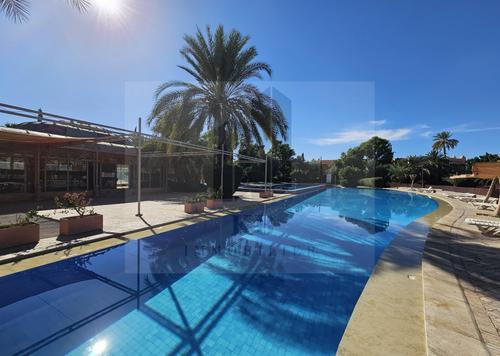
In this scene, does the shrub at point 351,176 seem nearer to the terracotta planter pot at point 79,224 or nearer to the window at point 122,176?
the window at point 122,176

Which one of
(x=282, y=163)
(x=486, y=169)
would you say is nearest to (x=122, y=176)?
(x=486, y=169)

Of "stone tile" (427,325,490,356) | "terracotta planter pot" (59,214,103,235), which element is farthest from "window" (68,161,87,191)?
"stone tile" (427,325,490,356)

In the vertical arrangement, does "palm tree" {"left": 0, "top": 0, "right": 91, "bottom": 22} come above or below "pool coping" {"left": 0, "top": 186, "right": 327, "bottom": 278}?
above

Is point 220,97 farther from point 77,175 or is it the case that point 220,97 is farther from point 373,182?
point 373,182

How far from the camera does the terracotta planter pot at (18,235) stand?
5.61m

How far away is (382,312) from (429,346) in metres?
0.85

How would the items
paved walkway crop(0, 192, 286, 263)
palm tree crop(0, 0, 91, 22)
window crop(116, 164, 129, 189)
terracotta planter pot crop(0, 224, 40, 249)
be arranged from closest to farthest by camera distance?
palm tree crop(0, 0, 91, 22)
paved walkway crop(0, 192, 286, 263)
terracotta planter pot crop(0, 224, 40, 249)
window crop(116, 164, 129, 189)

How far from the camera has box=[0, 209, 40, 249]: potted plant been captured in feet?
18.4

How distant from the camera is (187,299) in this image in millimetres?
4262

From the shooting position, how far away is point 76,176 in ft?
51.0

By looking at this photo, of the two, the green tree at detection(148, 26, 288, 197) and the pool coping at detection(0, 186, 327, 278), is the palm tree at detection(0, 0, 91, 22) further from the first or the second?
the green tree at detection(148, 26, 288, 197)

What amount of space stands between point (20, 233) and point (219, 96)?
10462mm

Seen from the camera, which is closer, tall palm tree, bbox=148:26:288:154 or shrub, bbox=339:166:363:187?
tall palm tree, bbox=148:26:288:154

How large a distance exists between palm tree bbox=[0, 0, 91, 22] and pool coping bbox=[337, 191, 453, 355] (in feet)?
23.9
